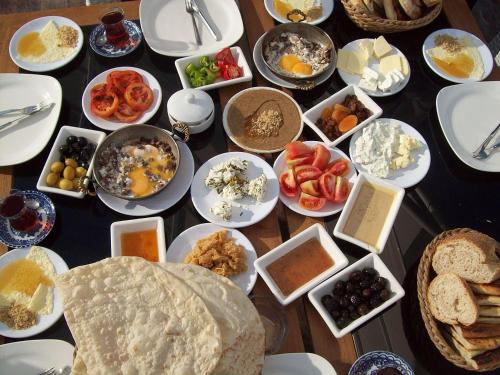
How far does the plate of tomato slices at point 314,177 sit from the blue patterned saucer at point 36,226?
1.40m

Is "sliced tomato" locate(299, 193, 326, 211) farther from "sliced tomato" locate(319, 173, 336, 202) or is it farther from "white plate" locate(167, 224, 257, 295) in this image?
"white plate" locate(167, 224, 257, 295)

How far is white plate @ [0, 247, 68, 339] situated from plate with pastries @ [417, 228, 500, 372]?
191 centimetres

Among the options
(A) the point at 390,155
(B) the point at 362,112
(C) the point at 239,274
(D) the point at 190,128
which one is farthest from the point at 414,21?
(C) the point at 239,274

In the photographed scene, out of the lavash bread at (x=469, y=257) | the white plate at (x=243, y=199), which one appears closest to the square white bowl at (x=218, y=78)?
the white plate at (x=243, y=199)

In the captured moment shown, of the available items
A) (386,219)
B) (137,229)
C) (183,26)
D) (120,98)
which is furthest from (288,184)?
(183,26)

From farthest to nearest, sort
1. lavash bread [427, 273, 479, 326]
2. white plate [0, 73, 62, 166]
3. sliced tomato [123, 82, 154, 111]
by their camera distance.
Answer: sliced tomato [123, 82, 154, 111] → white plate [0, 73, 62, 166] → lavash bread [427, 273, 479, 326]

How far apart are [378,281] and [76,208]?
184cm

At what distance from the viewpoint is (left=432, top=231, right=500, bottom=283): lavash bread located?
214cm

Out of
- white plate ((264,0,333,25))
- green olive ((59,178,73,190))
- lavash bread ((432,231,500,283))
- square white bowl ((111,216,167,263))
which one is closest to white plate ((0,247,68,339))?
square white bowl ((111,216,167,263))

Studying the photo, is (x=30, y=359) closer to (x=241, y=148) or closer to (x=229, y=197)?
(x=229, y=197)

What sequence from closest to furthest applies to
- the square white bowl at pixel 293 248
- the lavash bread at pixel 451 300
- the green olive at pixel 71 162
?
the lavash bread at pixel 451 300 → the square white bowl at pixel 293 248 → the green olive at pixel 71 162

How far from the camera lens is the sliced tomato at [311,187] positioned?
266 cm

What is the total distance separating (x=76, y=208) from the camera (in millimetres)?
2730

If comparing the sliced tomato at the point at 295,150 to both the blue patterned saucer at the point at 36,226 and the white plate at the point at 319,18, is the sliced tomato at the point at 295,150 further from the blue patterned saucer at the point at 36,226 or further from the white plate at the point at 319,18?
the blue patterned saucer at the point at 36,226
